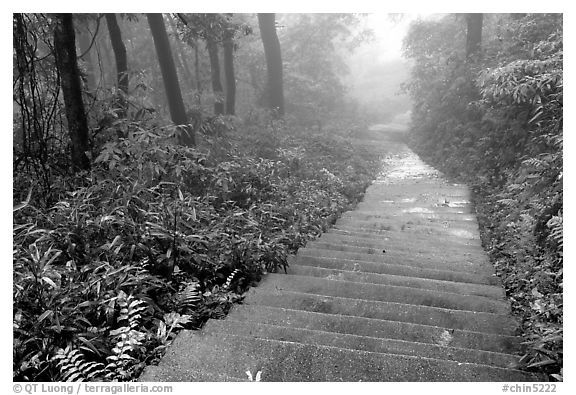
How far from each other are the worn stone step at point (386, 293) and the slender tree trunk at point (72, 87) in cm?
331

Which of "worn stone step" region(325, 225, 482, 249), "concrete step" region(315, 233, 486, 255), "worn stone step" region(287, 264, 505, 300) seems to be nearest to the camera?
"worn stone step" region(287, 264, 505, 300)

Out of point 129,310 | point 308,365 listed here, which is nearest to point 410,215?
point 308,365

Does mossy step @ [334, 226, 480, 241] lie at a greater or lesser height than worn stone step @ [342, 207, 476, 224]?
lesser

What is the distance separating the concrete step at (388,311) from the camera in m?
3.83

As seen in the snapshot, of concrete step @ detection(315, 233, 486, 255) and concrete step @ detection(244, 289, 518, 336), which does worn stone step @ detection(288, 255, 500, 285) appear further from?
concrete step @ detection(244, 289, 518, 336)

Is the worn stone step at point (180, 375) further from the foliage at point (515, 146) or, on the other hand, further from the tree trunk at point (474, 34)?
the tree trunk at point (474, 34)

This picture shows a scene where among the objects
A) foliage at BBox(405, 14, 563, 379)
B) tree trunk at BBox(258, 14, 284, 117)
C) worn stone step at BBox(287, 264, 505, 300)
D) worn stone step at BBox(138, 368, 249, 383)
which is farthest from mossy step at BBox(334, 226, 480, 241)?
tree trunk at BBox(258, 14, 284, 117)

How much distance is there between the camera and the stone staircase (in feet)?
9.77

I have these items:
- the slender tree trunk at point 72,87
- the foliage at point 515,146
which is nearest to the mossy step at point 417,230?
the foliage at point 515,146

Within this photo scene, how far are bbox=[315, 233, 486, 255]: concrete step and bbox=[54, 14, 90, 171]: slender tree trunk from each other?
12.3 feet

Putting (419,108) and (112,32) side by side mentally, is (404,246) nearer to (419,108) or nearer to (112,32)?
(112,32)

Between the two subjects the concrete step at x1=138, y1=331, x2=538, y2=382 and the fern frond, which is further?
the fern frond

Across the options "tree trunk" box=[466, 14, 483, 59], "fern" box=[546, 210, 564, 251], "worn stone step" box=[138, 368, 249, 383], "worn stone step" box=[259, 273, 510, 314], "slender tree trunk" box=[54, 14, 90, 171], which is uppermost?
"tree trunk" box=[466, 14, 483, 59]
